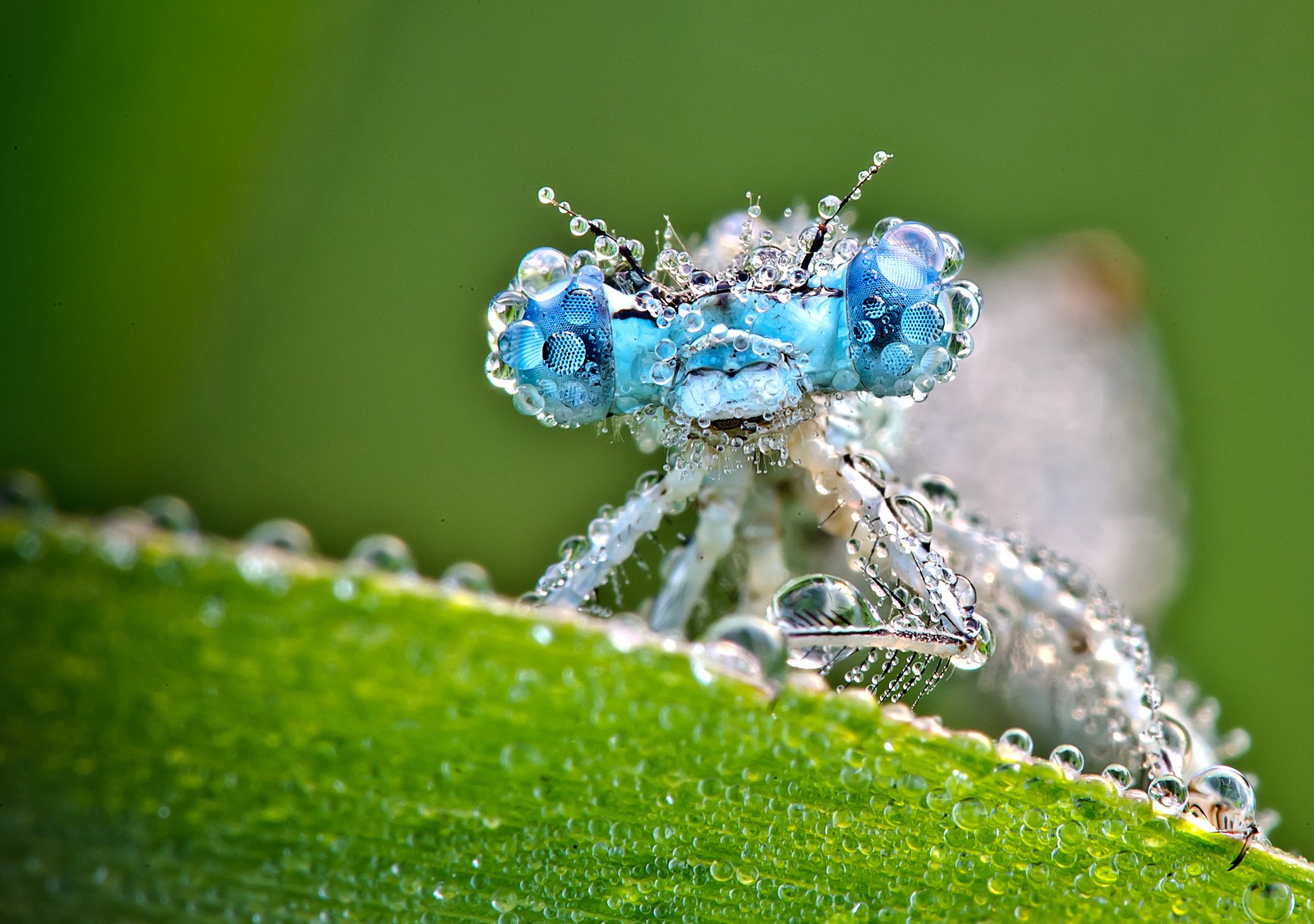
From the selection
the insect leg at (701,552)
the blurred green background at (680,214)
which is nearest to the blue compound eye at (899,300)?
the insect leg at (701,552)

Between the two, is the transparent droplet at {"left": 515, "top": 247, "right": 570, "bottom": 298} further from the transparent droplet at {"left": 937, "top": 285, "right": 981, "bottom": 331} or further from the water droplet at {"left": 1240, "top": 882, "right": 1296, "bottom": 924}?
the water droplet at {"left": 1240, "top": 882, "right": 1296, "bottom": 924}

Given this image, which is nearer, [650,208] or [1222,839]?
[1222,839]

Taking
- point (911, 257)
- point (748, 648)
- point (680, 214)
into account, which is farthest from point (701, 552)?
point (680, 214)

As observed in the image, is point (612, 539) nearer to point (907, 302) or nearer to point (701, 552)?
point (701, 552)

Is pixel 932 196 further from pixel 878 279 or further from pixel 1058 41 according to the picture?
pixel 878 279

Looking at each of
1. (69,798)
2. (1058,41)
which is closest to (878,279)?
(69,798)
